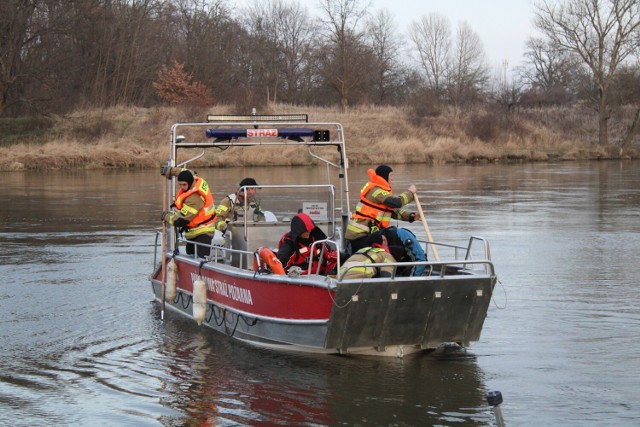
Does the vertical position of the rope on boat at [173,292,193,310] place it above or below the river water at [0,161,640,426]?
above

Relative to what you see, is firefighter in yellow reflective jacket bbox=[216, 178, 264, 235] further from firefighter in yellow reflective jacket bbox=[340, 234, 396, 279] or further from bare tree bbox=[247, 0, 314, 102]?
bare tree bbox=[247, 0, 314, 102]

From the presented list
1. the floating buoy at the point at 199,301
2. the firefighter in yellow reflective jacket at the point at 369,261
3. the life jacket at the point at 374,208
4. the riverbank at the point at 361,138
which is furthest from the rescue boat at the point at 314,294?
the riverbank at the point at 361,138

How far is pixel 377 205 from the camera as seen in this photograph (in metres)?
9.50

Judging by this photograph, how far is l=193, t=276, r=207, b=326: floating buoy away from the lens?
9.88 meters

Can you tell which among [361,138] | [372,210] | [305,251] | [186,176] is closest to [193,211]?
[186,176]

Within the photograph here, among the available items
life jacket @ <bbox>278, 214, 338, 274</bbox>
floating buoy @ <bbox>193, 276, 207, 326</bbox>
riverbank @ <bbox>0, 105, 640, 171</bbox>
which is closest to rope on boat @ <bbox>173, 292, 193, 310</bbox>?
floating buoy @ <bbox>193, 276, 207, 326</bbox>

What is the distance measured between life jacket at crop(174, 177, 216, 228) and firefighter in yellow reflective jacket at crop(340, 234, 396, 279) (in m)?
2.71

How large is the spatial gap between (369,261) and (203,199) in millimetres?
3092

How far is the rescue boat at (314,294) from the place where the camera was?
805cm

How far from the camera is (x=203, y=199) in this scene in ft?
35.0

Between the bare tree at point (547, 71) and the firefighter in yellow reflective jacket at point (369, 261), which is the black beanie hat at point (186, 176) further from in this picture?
the bare tree at point (547, 71)

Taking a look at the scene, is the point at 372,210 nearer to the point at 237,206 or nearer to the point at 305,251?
the point at 305,251

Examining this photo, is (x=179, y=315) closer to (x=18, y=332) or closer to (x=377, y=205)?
(x=18, y=332)

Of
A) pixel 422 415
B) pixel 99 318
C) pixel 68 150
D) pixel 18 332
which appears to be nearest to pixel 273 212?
pixel 99 318
